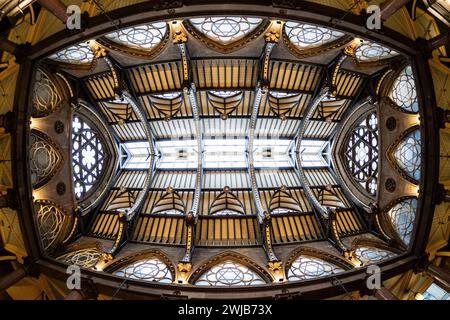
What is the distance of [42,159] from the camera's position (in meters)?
16.1

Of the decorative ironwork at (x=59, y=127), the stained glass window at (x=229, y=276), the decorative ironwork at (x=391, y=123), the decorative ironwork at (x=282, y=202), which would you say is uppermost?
the decorative ironwork at (x=59, y=127)

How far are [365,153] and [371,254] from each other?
18.4ft

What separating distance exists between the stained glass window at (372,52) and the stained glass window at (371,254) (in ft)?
30.4

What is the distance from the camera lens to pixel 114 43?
16.0m

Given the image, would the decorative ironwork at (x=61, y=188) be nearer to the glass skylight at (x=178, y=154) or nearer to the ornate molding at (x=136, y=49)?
the glass skylight at (x=178, y=154)

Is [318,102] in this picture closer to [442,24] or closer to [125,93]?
[442,24]

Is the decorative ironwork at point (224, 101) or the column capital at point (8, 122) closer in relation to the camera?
the column capital at point (8, 122)

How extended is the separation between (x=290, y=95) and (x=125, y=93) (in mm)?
8833

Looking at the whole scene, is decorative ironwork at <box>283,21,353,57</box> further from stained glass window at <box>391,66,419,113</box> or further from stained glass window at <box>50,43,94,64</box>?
stained glass window at <box>50,43,94,64</box>

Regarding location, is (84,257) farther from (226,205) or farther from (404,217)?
(404,217)

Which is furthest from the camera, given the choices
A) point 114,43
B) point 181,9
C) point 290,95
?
point 290,95

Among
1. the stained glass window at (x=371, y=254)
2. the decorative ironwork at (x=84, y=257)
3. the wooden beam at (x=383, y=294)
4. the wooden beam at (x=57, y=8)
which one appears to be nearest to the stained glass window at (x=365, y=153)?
the stained glass window at (x=371, y=254)

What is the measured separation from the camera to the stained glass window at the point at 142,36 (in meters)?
15.6
